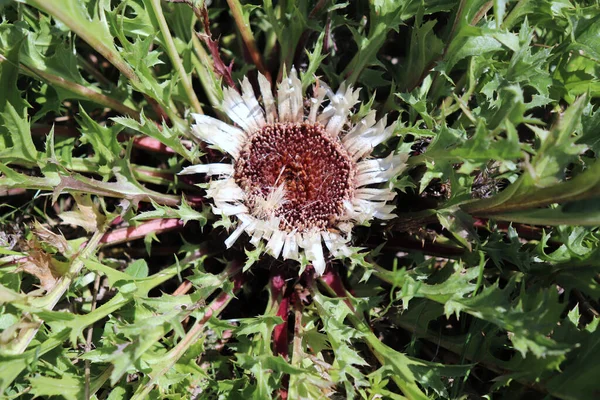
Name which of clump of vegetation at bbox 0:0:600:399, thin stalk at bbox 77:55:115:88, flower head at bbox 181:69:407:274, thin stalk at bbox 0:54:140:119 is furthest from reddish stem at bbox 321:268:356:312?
thin stalk at bbox 77:55:115:88

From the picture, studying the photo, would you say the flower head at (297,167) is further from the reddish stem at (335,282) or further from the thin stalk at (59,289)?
the thin stalk at (59,289)

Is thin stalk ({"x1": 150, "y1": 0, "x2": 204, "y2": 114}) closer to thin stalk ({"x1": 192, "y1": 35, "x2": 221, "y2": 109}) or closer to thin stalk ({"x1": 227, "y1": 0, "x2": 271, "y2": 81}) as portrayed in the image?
thin stalk ({"x1": 192, "y1": 35, "x2": 221, "y2": 109})

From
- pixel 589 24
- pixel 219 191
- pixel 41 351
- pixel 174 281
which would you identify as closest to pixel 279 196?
pixel 219 191

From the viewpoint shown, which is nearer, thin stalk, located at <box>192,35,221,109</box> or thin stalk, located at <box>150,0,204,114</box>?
thin stalk, located at <box>150,0,204,114</box>

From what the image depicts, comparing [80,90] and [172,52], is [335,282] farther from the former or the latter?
[80,90]

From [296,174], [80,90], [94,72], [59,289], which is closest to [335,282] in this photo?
[296,174]

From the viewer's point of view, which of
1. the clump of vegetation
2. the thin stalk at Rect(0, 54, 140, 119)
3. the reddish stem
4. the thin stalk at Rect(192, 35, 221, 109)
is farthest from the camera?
the thin stalk at Rect(192, 35, 221, 109)

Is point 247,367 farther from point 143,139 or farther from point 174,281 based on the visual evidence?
point 143,139
